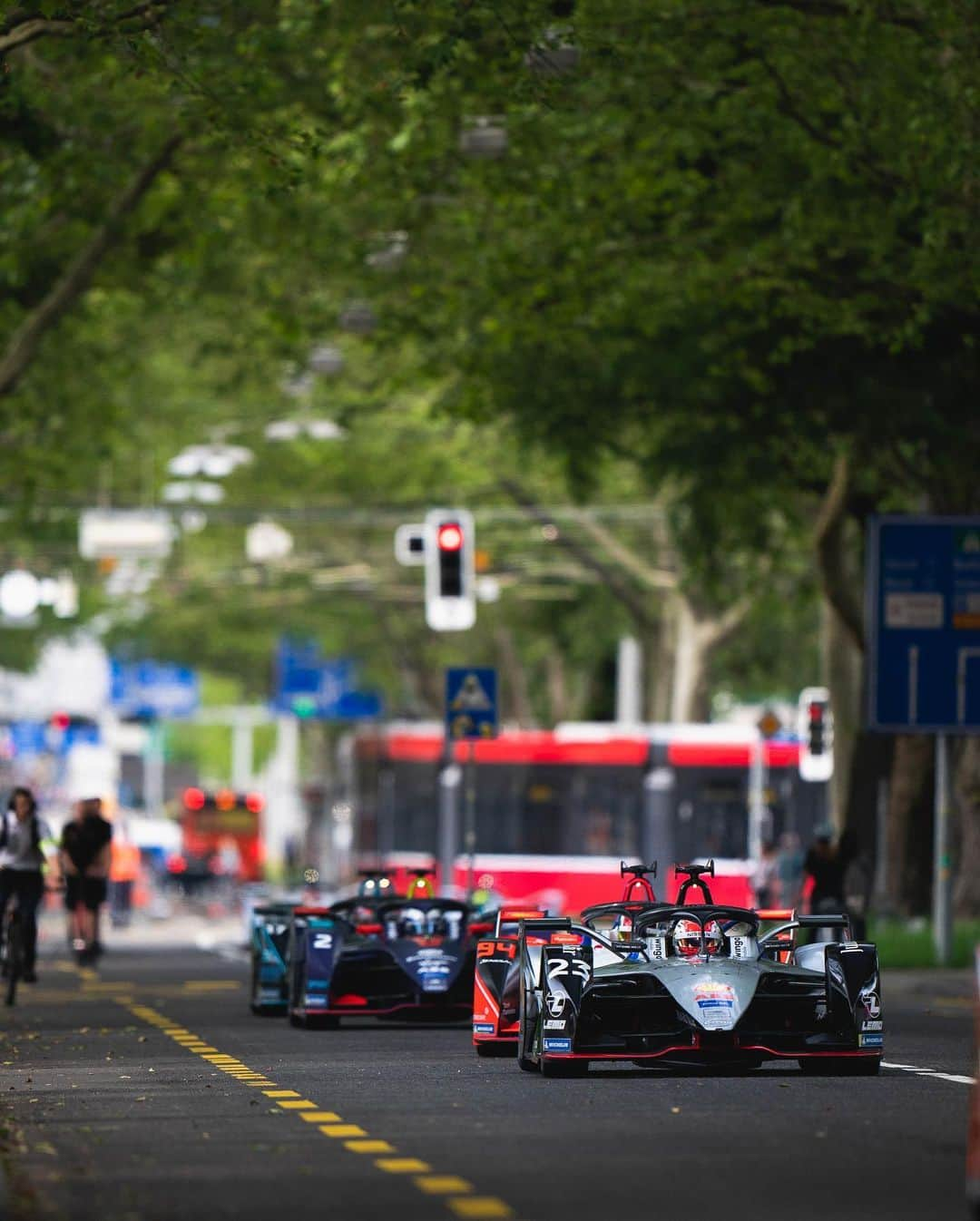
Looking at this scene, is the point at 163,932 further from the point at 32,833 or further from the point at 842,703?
the point at 32,833

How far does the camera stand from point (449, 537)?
108 feet

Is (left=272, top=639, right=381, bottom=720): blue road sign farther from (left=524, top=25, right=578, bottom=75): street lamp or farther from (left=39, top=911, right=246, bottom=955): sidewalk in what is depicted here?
(left=524, top=25, right=578, bottom=75): street lamp

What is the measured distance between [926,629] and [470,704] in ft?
14.9

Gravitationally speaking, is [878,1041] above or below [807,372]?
below

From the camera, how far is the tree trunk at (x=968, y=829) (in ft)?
123

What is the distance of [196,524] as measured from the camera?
63500mm

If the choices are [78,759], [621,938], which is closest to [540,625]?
[78,759]

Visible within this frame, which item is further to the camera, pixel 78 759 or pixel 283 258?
pixel 78 759

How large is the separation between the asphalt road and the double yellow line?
2cm

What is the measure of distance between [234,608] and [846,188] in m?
43.5

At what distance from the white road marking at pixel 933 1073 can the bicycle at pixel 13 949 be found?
30.7 ft

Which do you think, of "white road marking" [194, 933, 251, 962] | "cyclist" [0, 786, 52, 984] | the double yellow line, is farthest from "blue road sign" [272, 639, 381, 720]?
the double yellow line

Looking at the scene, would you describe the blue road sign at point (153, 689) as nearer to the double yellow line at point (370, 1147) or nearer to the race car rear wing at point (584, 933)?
the double yellow line at point (370, 1147)

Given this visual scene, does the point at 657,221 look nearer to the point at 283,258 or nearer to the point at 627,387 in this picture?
the point at 627,387
